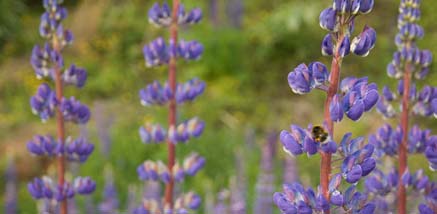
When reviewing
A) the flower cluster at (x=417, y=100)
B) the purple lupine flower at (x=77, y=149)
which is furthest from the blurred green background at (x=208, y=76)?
the flower cluster at (x=417, y=100)

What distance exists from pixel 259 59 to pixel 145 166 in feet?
20.3

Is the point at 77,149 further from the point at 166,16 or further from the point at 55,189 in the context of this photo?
the point at 166,16

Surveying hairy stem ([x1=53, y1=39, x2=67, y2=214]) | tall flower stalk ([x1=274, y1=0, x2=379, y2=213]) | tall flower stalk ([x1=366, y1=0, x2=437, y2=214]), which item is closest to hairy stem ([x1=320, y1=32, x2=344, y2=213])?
tall flower stalk ([x1=274, y1=0, x2=379, y2=213])

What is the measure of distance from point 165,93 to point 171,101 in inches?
1.5

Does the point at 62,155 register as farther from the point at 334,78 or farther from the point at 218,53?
the point at 218,53

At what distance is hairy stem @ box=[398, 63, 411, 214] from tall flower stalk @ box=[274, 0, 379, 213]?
405 mm

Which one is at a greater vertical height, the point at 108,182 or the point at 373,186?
the point at 108,182

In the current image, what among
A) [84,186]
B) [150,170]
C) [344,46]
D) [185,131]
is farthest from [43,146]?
[344,46]

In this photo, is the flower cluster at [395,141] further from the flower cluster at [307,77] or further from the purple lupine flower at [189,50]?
the purple lupine flower at [189,50]

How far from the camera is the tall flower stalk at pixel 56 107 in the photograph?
2.03m

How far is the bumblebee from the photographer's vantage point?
1290mm

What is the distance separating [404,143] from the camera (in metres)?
1.82

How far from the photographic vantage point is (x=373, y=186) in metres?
1.78

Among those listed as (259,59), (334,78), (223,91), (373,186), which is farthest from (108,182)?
(259,59)
